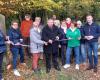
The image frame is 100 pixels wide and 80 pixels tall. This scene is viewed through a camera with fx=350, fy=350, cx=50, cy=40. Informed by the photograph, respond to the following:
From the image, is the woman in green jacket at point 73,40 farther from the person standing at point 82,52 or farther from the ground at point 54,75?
the ground at point 54,75

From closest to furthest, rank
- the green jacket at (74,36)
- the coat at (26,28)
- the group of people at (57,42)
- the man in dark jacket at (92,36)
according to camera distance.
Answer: the group of people at (57,42) → the man in dark jacket at (92,36) → the green jacket at (74,36) → the coat at (26,28)

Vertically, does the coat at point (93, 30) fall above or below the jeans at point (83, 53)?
above

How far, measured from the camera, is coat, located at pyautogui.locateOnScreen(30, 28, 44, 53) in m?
11.7

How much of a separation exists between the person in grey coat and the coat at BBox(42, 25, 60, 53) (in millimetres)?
191

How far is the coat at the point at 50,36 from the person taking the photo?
11680mm

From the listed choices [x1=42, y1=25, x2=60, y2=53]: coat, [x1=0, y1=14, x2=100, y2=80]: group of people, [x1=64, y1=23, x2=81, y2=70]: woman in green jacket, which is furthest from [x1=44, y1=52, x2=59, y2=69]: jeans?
[x1=64, y1=23, x2=81, y2=70]: woman in green jacket

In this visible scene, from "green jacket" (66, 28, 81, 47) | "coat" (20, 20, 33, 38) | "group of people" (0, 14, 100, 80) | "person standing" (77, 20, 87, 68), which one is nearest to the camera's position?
"group of people" (0, 14, 100, 80)

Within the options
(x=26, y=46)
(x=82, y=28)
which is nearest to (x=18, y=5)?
(x=26, y=46)

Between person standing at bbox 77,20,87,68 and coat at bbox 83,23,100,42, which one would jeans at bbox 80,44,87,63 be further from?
coat at bbox 83,23,100,42

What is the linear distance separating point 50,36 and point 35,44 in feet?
1.88

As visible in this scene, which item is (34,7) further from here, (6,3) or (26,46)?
(26,46)

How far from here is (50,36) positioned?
11.7 metres

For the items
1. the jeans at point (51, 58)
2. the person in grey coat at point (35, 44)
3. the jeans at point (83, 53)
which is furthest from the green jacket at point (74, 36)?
the person in grey coat at point (35, 44)

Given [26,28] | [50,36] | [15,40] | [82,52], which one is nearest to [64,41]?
[50,36]
